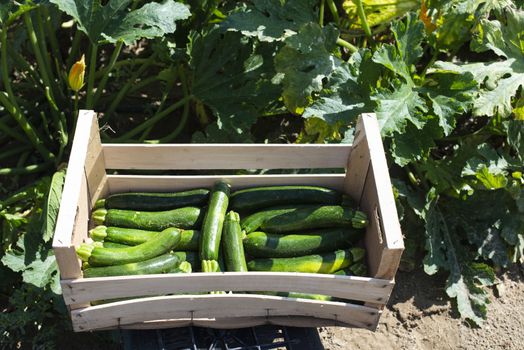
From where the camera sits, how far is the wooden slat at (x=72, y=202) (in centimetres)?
222

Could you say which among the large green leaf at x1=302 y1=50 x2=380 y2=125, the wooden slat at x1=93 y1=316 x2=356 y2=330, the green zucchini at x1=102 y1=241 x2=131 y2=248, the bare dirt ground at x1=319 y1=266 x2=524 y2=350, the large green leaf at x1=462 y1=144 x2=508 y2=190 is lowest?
the bare dirt ground at x1=319 y1=266 x2=524 y2=350

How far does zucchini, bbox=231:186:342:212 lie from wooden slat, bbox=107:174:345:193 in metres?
0.05

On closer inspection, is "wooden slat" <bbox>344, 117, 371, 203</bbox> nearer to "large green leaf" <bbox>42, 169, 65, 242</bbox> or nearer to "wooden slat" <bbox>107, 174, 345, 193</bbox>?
"wooden slat" <bbox>107, 174, 345, 193</bbox>

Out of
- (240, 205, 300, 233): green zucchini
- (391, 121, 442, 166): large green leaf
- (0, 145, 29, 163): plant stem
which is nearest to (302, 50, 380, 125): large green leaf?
(391, 121, 442, 166): large green leaf

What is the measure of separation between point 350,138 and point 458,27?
32.3 inches

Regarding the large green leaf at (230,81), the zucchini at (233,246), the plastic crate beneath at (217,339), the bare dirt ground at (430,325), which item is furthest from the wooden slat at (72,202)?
the bare dirt ground at (430,325)

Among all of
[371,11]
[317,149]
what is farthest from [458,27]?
[317,149]

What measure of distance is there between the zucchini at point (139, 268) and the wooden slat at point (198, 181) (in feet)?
1.37

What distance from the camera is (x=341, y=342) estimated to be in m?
3.39

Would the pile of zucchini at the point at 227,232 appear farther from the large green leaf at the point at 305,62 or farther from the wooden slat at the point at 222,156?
the large green leaf at the point at 305,62

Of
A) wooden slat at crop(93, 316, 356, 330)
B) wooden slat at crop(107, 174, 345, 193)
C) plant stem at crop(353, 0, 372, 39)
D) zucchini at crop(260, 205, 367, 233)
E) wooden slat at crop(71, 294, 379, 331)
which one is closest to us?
wooden slat at crop(71, 294, 379, 331)

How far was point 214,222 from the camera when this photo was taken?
2.70 metres

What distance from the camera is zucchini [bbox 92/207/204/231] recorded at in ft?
9.04

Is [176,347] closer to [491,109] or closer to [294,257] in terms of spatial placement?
[294,257]
